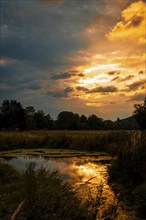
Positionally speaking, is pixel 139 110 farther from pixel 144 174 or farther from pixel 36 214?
pixel 36 214

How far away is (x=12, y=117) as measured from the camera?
75.8 meters

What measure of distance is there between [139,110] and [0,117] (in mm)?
40903

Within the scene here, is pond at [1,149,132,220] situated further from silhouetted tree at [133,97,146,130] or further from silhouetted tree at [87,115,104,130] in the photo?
silhouetted tree at [87,115,104,130]

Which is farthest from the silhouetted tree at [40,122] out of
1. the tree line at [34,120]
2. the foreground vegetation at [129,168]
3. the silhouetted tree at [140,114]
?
the foreground vegetation at [129,168]

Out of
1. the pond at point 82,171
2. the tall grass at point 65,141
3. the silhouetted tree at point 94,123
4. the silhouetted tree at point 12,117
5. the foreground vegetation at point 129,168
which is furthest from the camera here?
the silhouetted tree at point 94,123

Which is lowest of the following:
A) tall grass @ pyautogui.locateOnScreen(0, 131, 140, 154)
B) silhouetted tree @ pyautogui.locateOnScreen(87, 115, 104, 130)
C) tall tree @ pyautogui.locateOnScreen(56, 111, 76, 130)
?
tall grass @ pyautogui.locateOnScreen(0, 131, 140, 154)

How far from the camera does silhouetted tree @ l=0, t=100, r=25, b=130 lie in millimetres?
75875

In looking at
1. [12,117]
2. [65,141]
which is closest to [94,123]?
[12,117]

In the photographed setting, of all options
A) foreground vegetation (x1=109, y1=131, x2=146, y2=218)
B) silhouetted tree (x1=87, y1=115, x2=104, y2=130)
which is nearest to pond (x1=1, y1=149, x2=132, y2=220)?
foreground vegetation (x1=109, y1=131, x2=146, y2=218)

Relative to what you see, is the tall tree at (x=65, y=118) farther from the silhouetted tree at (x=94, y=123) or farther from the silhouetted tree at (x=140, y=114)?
the silhouetted tree at (x=140, y=114)

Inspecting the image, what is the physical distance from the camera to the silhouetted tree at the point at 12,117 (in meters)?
75.9

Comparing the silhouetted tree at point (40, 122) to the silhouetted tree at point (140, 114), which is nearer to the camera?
the silhouetted tree at point (140, 114)

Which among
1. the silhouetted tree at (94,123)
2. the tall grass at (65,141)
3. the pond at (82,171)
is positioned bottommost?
the pond at (82,171)

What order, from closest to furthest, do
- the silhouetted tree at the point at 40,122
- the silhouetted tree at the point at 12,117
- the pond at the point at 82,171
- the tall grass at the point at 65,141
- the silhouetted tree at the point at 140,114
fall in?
the pond at the point at 82,171, the tall grass at the point at 65,141, the silhouetted tree at the point at 140,114, the silhouetted tree at the point at 12,117, the silhouetted tree at the point at 40,122
